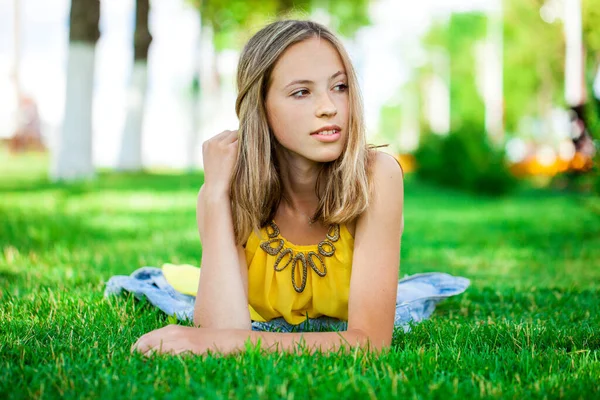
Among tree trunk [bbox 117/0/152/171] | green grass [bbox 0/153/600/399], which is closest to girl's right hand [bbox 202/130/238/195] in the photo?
green grass [bbox 0/153/600/399]

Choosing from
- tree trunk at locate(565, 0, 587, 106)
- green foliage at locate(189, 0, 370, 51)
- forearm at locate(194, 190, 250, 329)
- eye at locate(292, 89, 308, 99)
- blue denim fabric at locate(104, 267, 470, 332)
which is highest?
green foliage at locate(189, 0, 370, 51)

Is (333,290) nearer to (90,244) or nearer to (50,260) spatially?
(50,260)

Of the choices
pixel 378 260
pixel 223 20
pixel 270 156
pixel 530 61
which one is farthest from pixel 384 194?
pixel 530 61

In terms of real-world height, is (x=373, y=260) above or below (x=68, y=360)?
above

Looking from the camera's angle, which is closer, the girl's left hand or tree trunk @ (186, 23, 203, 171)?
the girl's left hand

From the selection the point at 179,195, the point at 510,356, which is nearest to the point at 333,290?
the point at 510,356

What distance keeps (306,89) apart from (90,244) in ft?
14.0

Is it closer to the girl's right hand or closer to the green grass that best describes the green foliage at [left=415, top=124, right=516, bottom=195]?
the green grass

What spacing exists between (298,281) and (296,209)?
0.35 metres

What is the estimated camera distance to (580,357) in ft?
9.81

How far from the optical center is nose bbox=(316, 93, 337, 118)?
313 centimetres

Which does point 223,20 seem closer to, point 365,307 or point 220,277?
point 220,277

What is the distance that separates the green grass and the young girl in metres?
0.23

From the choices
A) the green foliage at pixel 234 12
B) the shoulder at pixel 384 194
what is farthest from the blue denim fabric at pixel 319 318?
the green foliage at pixel 234 12
